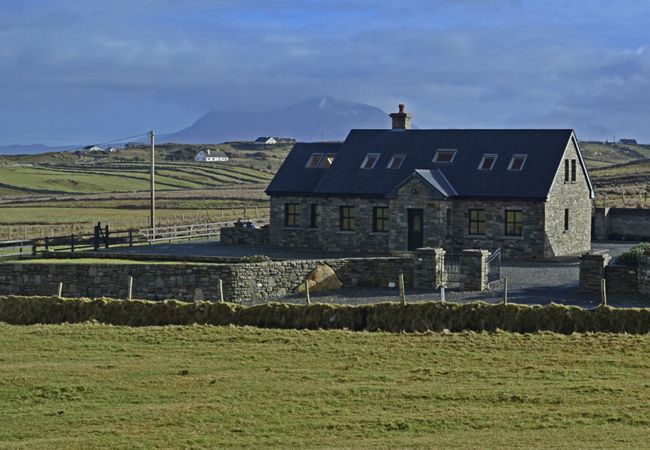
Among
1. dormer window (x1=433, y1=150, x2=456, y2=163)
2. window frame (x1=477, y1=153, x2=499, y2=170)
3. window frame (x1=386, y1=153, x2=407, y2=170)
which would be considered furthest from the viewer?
window frame (x1=386, y1=153, x2=407, y2=170)

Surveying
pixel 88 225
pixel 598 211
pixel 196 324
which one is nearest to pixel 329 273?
pixel 196 324

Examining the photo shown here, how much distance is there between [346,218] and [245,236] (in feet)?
22.5

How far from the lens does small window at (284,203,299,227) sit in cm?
5477

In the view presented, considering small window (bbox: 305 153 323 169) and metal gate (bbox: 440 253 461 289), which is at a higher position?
small window (bbox: 305 153 323 169)

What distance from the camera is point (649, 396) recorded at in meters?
21.3

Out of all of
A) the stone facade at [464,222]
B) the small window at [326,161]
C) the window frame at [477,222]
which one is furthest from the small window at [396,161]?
the window frame at [477,222]

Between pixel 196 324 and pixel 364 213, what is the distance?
22.5 meters

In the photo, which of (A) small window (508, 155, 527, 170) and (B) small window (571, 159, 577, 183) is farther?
→ (B) small window (571, 159, 577, 183)

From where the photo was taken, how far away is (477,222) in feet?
162

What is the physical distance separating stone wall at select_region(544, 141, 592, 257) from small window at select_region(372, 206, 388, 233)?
769cm

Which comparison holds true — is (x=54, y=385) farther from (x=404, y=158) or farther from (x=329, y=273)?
(x=404, y=158)

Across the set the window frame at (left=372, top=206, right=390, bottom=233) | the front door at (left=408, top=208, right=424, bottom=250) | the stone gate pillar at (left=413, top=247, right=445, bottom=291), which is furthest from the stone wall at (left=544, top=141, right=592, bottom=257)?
the stone gate pillar at (left=413, top=247, right=445, bottom=291)

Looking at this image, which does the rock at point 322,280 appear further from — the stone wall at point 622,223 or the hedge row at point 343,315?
the stone wall at point 622,223

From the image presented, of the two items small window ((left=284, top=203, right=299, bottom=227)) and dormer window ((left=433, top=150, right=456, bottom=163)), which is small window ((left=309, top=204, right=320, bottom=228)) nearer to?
small window ((left=284, top=203, right=299, bottom=227))
